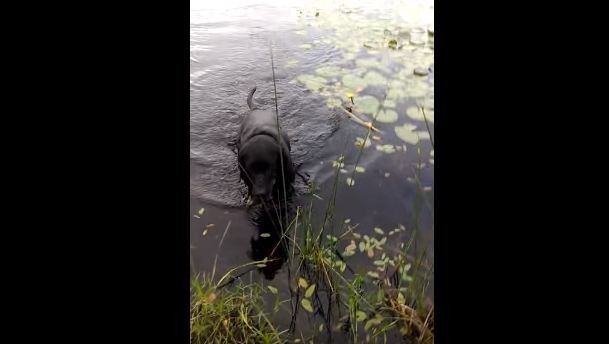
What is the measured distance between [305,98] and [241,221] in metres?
2.06

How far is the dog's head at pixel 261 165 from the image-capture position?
3512mm

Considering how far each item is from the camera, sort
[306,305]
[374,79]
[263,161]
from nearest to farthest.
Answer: [306,305] < [263,161] < [374,79]

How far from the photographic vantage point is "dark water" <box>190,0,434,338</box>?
3463 mm


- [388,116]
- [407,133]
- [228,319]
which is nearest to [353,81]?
[388,116]

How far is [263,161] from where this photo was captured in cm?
361

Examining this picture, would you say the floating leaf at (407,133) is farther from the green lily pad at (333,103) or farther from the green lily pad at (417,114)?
the green lily pad at (333,103)

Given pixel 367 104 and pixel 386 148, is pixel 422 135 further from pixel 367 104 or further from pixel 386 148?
pixel 367 104

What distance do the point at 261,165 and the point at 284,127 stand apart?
130cm

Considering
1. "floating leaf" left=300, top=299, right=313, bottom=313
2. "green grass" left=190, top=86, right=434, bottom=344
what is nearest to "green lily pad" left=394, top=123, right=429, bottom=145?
"green grass" left=190, top=86, right=434, bottom=344

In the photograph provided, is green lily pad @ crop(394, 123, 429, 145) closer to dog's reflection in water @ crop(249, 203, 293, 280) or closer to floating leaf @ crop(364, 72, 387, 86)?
floating leaf @ crop(364, 72, 387, 86)

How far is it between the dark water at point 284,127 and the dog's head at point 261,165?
26 cm

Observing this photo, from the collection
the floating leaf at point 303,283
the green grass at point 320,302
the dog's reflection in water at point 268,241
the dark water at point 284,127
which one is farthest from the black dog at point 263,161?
the floating leaf at point 303,283
